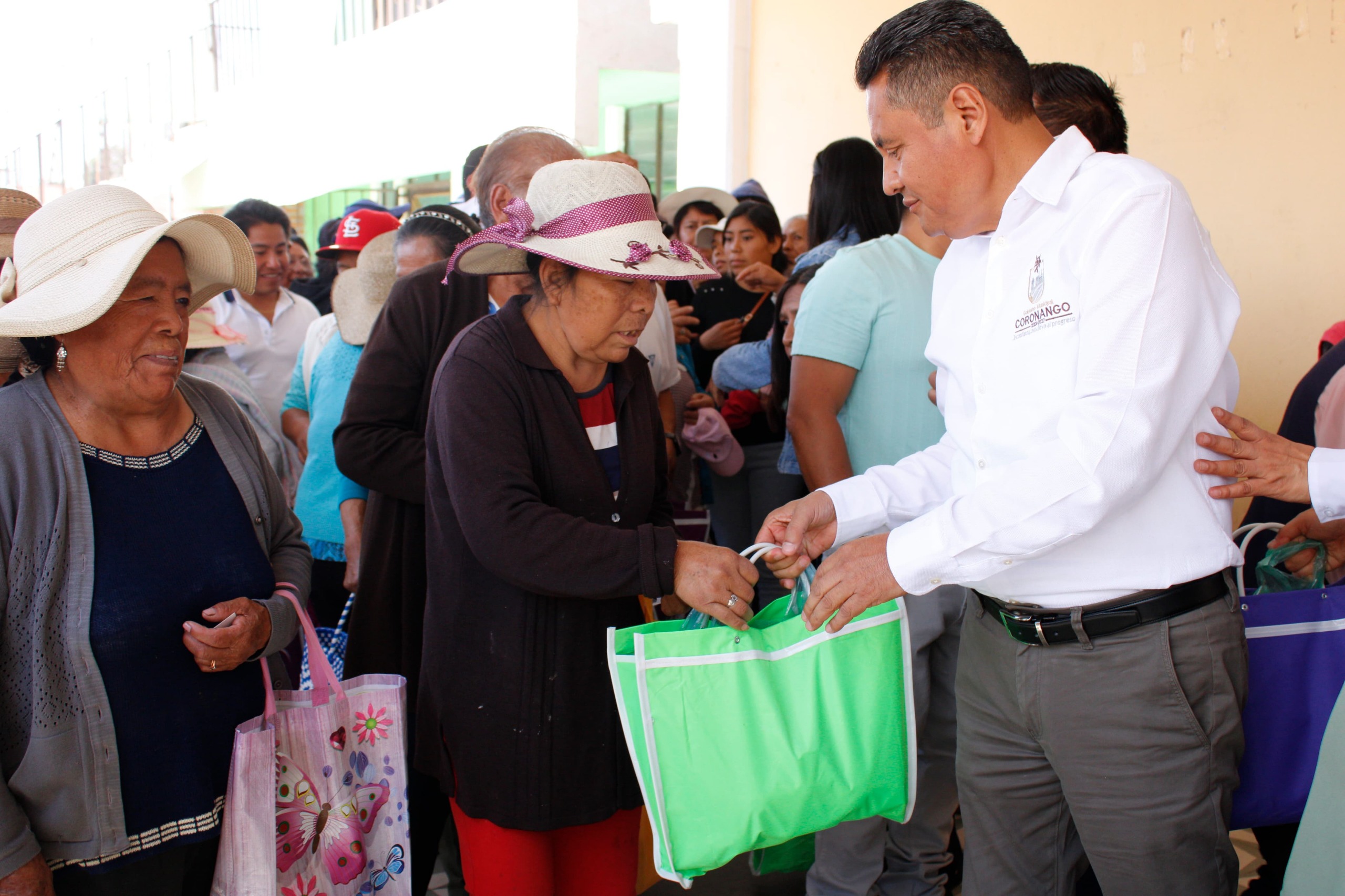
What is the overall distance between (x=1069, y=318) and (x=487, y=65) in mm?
13954

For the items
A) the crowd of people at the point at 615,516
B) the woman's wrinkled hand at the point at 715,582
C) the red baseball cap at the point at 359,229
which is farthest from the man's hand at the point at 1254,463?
the red baseball cap at the point at 359,229

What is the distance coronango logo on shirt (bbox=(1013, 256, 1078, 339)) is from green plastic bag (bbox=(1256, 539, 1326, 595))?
34.2 inches

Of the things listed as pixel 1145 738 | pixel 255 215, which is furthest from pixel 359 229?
pixel 1145 738

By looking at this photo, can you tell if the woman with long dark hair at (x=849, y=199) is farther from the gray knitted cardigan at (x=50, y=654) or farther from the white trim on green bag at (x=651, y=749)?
the gray knitted cardigan at (x=50, y=654)

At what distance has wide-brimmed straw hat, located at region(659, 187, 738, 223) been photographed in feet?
20.9

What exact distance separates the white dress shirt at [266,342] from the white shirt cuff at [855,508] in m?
3.19

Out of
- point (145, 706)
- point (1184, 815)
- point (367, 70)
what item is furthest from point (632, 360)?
point (367, 70)

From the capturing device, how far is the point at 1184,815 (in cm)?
177

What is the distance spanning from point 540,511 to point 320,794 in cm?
74

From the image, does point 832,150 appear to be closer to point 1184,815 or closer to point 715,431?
point 715,431

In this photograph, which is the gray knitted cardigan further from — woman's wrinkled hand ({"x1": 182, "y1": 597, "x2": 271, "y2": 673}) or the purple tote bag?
the purple tote bag

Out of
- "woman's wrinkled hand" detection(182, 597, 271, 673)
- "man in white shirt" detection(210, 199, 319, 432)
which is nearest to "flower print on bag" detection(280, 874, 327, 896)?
"woman's wrinkled hand" detection(182, 597, 271, 673)

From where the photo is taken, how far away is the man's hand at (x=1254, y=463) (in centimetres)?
174

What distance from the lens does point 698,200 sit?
20.8ft
